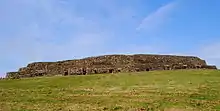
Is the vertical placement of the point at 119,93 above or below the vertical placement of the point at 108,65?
below

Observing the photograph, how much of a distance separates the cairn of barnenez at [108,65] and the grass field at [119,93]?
21.6 ft

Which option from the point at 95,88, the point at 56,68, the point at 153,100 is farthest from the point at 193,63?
the point at 153,100

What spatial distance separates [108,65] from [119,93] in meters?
20.2

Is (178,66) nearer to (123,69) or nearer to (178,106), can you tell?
(123,69)

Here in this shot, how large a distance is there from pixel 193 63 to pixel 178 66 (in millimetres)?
4010

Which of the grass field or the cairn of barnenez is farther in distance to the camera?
the cairn of barnenez

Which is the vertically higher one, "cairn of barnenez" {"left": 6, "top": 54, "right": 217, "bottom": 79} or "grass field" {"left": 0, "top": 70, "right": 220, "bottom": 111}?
"cairn of barnenez" {"left": 6, "top": 54, "right": 217, "bottom": 79}

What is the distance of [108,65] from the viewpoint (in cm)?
5162

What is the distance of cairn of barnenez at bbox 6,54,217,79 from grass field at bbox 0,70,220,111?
6.60m

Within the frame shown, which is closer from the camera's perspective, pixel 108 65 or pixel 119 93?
pixel 119 93

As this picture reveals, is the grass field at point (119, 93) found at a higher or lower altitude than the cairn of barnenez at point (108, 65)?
lower

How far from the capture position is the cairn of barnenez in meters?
49.7

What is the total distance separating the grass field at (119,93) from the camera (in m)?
25.3

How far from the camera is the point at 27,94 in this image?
31.8 meters
